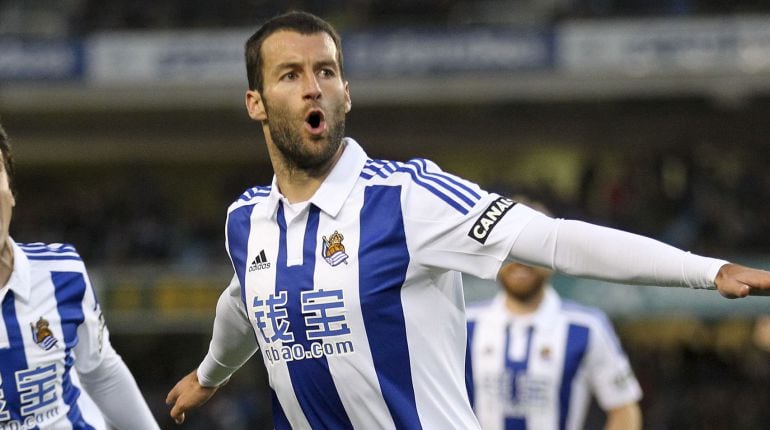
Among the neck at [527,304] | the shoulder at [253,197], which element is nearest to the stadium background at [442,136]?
the neck at [527,304]

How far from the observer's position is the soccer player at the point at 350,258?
350cm

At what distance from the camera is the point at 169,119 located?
1969 centimetres

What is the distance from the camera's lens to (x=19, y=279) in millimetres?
4293

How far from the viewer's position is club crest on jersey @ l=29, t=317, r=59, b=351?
4.25 meters

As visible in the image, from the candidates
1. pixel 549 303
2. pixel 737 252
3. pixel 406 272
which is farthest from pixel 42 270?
pixel 737 252

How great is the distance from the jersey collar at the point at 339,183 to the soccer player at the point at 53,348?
973mm

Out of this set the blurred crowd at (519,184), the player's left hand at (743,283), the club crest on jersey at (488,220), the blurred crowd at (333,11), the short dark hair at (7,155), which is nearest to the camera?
the player's left hand at (743,283)

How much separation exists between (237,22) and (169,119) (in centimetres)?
334

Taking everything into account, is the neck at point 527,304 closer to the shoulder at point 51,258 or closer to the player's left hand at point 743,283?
the shoulder at point 51,258

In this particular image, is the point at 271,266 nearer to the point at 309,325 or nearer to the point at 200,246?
the point at 309,325

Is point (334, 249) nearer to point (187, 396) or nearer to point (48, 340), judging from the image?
point (187, 396)

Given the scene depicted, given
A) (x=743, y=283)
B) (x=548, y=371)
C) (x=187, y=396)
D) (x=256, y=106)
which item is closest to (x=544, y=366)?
(x=548, y=371)

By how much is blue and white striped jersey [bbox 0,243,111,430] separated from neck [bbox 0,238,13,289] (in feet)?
0.07

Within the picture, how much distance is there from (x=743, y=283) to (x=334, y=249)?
115 cm
